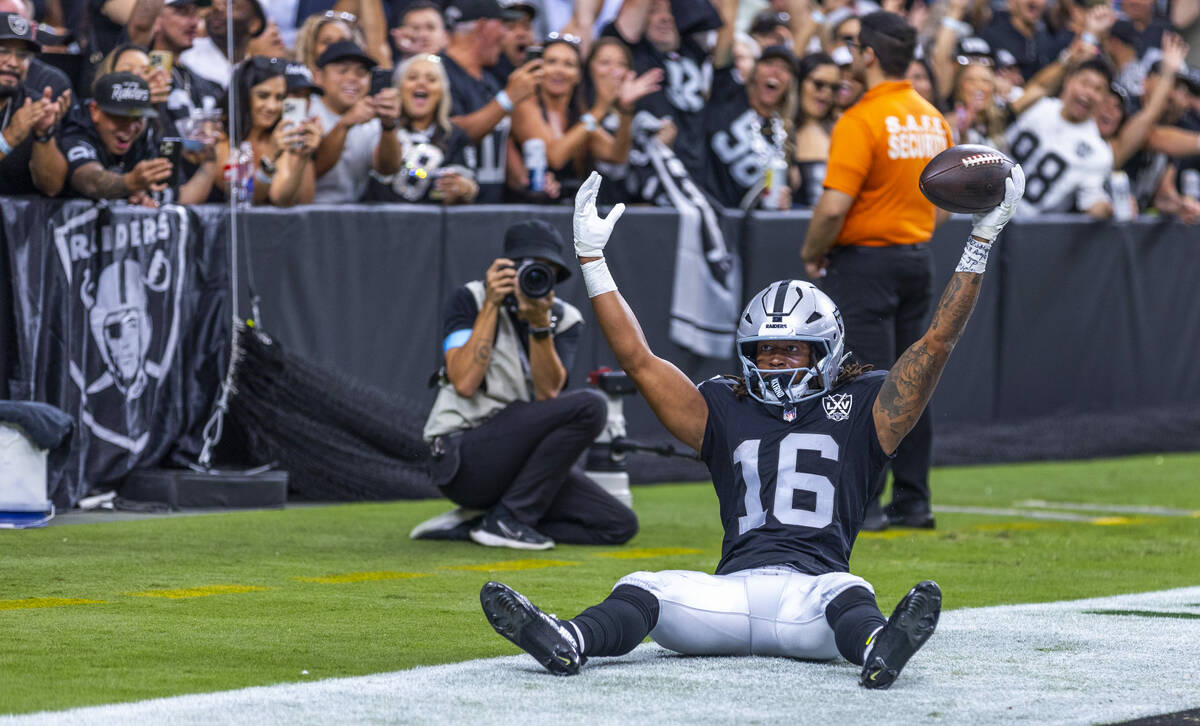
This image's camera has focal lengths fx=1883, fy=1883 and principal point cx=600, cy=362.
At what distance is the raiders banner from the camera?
937 cm

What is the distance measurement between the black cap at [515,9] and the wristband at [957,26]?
13.1ft

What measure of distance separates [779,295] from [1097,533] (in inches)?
176

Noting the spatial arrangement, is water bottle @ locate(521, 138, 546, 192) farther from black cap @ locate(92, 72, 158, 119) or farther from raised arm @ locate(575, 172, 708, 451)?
raised arm @ locate(575, 172, 708, 451)

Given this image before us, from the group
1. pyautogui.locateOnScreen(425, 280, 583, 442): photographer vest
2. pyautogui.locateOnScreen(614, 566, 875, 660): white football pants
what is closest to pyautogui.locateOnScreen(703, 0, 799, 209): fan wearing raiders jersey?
pyautogui.locateOnScreen(425, 280, 583, 442): photographer vest

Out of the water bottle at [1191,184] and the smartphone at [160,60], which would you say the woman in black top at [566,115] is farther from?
the water bottle at [1191,184]

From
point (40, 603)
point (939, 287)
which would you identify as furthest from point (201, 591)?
point (939, 287)

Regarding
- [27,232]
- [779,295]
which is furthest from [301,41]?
[779,295]

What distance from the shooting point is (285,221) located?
1074 cm

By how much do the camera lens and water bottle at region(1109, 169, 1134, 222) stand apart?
8.69m

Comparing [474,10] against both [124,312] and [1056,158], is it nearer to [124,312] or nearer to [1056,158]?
[124,312]

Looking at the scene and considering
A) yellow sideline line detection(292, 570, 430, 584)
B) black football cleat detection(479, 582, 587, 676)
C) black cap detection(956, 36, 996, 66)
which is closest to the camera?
black football cleat detection(479, 582, 587, 676)

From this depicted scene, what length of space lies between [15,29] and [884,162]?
14.0 feet

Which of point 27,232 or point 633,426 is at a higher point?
point 27,232

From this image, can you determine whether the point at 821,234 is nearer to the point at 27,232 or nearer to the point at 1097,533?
the point at 1097,533
